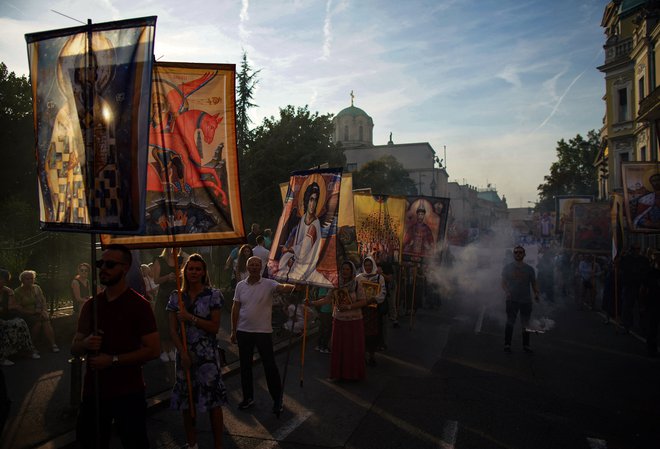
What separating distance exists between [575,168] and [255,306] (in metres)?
63.6

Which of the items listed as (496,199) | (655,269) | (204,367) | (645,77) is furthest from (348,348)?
(496,199)

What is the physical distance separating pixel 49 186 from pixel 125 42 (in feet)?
4.01

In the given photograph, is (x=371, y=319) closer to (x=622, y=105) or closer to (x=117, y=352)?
(x=117, y=352)

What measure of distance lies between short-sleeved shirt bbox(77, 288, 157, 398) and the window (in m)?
38.3

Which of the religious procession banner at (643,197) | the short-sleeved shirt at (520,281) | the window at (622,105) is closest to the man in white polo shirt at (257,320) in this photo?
the short-sleeved shirt at (520,281)

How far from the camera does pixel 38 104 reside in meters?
4.02

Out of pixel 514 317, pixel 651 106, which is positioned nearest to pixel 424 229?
pixel 514 317

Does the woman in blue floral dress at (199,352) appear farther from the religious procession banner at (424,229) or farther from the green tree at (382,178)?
the green tree at (382,178)

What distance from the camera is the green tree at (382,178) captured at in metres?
47.8

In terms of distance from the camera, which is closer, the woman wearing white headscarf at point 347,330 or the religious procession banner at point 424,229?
the woman wearing white headscarf at point 347,330

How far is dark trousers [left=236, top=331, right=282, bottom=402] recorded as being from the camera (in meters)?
6.40

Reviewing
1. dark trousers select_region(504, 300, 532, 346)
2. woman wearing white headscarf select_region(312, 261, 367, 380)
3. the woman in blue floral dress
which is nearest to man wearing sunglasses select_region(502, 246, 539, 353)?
dark trousers select_region(504, 300, 532, 346)

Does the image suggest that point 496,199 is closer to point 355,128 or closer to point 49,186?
point 355,128

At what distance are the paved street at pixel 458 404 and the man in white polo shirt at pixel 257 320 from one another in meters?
0.46
